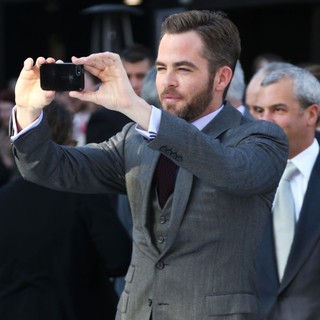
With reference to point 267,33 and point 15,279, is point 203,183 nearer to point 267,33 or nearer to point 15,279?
point 15,279

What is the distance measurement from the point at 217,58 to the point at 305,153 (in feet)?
4.33

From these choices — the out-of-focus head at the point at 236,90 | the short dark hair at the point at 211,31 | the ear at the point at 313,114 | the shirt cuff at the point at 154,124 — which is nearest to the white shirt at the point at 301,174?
the ear at the point at 313,114

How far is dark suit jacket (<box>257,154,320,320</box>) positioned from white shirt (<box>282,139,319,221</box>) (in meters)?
0.10

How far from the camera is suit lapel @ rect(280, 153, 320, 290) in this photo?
408 cm

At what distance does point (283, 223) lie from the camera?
429 cm

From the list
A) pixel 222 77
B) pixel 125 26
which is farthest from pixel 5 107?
pixel 222 77

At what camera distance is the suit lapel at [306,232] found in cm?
408

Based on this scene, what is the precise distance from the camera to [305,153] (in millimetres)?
4461

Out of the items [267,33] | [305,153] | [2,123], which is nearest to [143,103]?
[305,153]

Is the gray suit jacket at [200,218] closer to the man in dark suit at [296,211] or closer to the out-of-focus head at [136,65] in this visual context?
the man in dark suit at [296,211]

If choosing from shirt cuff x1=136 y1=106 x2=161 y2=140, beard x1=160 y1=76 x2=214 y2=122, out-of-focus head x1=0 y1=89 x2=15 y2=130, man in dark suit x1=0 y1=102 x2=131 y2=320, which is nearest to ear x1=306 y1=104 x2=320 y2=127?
man in dark suit x1=0 y1=102 x2=131 y2=320

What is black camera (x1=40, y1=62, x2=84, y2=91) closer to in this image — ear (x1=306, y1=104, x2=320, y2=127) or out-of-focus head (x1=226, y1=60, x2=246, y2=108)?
ear (x1=306, y1=104, x2=320, y2=127)

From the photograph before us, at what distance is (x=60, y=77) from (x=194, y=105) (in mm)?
514

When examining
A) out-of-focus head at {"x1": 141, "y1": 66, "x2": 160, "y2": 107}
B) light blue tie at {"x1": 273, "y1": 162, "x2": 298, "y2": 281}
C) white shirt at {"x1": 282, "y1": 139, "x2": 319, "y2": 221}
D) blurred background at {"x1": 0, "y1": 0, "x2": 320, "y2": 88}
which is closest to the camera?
light blue tie at {"x1": 273, "y1": 162, "x2": 298, "y2": 281}
